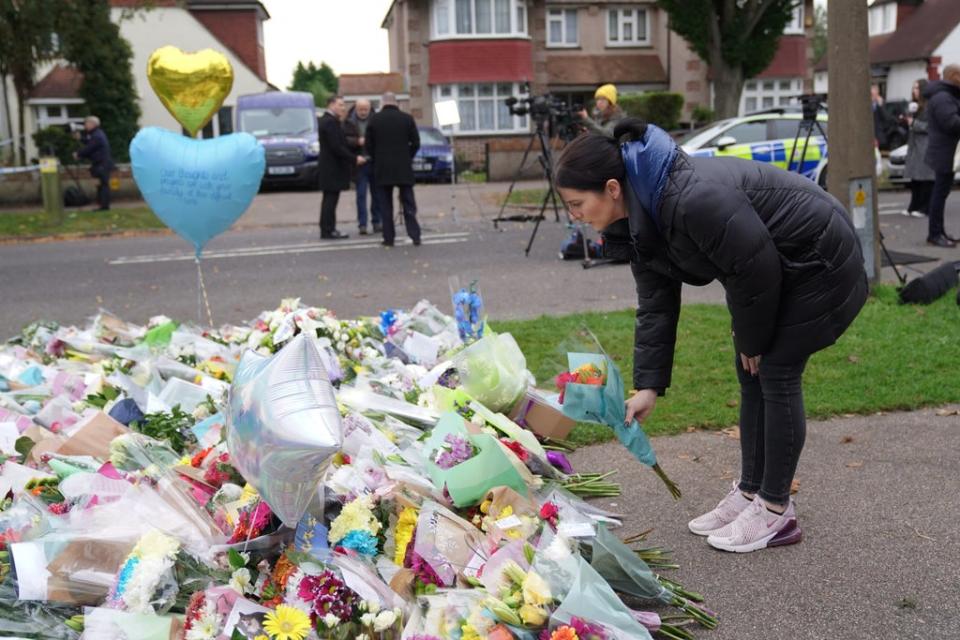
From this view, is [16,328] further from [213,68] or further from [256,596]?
[256,596]

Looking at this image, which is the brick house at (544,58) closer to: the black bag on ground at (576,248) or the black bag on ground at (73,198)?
the black bag on ground at (73,198)

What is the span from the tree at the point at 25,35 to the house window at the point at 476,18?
14.8 metres

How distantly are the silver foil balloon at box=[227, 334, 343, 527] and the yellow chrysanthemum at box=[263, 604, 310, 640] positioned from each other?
0.31m

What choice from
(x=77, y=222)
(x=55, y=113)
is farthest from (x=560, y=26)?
(x=77, y=222)

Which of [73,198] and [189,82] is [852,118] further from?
[73,198]

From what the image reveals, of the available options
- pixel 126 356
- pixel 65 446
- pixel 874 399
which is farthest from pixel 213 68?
pixel 874 399

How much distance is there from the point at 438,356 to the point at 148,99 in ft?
108

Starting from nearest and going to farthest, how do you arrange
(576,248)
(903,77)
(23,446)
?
(23,446)
(576,248)
(903,77)

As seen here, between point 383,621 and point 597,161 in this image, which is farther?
point 597,161

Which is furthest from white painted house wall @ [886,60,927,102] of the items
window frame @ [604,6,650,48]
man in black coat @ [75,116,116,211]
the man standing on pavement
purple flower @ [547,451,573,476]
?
purple flower @ [547,451,573,476]

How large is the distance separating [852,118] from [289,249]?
757 centimetres

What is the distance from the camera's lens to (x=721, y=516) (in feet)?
11.5

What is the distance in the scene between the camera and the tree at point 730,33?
24.5 m

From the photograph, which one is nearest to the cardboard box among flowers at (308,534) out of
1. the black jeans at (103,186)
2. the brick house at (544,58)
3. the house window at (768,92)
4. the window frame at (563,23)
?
the black jeans at (103,186)
